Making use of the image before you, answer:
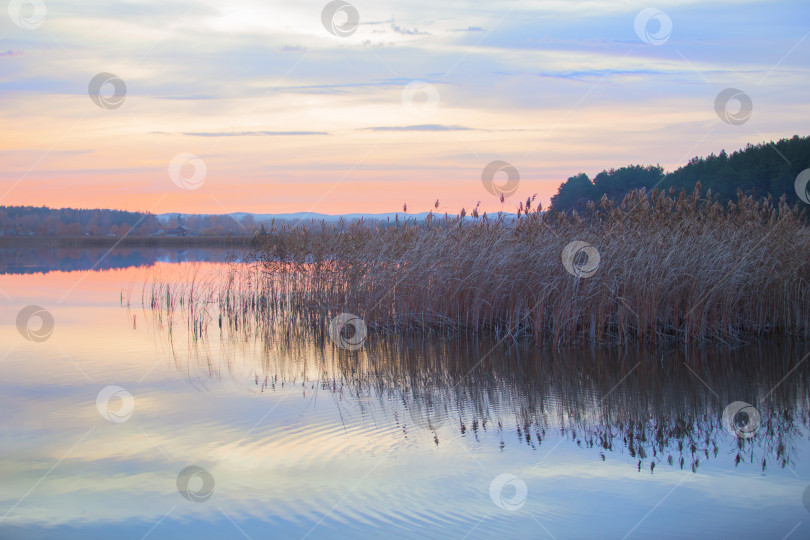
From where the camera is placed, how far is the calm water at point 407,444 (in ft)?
14.1

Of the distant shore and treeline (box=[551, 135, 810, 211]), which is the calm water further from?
the distant shore

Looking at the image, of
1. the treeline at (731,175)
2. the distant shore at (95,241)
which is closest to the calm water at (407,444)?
the treeline at (731,175)

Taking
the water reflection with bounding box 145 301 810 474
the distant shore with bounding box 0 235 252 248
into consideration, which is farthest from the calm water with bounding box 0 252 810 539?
the distant shore with bounding box 0 235 252 248

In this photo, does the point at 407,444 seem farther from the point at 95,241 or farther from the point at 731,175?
the point at 95,241

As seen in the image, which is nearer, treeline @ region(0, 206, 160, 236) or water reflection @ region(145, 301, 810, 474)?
water reflection @ region(145, 301, 810, 474)

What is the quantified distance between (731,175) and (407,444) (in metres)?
33.7

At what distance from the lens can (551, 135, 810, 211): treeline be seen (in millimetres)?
29734

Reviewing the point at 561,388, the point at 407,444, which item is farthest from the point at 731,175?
the point at 407,444

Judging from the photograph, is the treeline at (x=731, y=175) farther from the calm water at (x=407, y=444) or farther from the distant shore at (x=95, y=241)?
the distant shore at (x=95, y=241)

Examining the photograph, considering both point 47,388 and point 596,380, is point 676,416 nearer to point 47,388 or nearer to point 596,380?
point 596,380

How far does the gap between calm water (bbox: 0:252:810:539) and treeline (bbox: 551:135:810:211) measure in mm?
14000

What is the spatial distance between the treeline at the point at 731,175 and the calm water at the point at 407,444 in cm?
1400

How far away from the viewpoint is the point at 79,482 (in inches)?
195

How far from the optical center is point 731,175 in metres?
34.8
